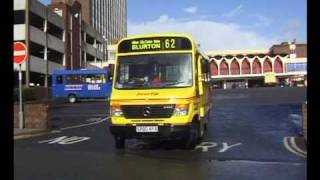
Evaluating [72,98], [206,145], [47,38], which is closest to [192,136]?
[206,145]

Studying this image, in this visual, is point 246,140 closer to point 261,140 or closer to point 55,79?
point 261,140

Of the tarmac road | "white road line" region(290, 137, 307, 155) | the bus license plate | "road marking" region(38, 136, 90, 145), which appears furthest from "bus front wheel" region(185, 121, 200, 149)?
"road marking" region(38, 136, 90, 145)

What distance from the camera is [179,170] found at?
1095 centimetres

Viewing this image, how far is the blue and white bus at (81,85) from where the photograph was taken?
4931cm

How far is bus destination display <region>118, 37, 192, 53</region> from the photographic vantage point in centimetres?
1428

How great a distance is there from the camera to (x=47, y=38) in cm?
6888

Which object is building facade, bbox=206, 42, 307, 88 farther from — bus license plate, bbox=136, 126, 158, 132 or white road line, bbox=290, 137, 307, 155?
bus license plate, bbox=136, 126, 158, 132

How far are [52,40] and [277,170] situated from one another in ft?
205

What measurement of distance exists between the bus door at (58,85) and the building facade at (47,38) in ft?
30.6

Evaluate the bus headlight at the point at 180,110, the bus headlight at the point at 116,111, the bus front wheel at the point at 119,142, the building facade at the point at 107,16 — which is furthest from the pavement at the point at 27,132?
the building facade at the point at 107,16

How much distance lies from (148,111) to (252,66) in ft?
385

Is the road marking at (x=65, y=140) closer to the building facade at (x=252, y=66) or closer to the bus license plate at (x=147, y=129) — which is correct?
the bus license plate at (x=147, y=129)

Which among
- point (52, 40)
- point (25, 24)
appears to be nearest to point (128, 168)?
point (25, 24)

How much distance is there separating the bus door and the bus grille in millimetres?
37236
